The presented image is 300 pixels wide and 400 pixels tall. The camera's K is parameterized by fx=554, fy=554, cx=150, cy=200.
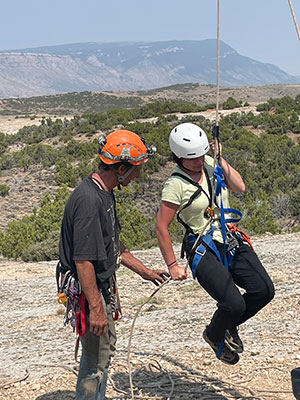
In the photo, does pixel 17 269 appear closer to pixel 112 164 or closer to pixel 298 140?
pixel 112 164

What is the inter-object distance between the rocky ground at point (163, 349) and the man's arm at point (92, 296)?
1.34 metres

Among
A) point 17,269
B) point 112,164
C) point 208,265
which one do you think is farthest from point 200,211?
point 17,269

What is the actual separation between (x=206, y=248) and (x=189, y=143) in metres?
0.76

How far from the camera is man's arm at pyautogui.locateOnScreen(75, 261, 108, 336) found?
129 inches

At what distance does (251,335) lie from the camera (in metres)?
5.93

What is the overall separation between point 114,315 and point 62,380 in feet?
5.02

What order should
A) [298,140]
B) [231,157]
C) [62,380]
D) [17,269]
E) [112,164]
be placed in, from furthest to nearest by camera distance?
1. [298,140]
2. [231,157]
3. [17,269]
4. [62,380]
5. [112,164]

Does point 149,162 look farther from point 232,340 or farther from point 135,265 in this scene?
point 135,265

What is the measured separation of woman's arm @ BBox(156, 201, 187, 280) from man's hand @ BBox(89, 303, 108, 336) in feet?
2.55

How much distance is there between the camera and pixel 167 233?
3889mm

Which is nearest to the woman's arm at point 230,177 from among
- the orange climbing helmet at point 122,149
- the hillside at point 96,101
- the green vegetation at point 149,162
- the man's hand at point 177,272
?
the man's hand at point 177,272

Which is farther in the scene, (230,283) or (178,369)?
(178,369)

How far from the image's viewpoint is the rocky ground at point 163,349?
4609 mm

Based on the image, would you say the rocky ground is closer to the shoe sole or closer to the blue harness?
the shoe sole
